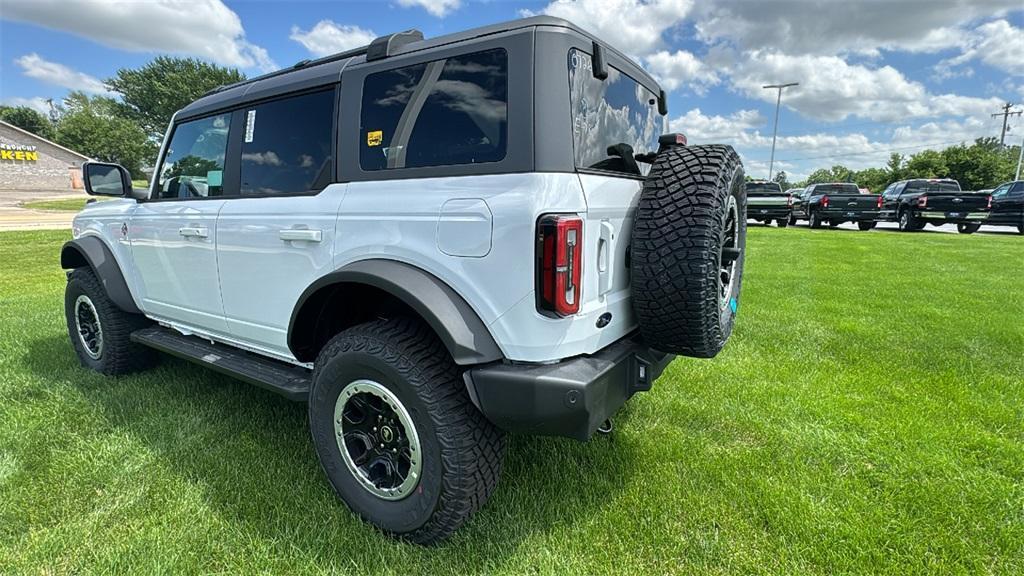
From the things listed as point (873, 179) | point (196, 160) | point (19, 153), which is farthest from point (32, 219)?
point (873, 179)

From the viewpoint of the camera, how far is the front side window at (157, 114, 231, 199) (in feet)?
9.90

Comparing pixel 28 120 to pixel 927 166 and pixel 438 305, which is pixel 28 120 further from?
pixel 927 166

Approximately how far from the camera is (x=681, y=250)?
1.98 metres

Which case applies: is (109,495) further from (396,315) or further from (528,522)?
(528,522)

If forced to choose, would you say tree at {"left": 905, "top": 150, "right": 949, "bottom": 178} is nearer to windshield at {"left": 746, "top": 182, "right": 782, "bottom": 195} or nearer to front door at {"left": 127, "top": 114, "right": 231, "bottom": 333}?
windshield at {"left": 746, "top": 182, "right": 782, "bottom": 195}

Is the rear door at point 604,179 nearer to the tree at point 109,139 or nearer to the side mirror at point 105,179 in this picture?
the side mirror at point 105,179

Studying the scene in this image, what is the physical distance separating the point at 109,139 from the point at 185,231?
64.4 m

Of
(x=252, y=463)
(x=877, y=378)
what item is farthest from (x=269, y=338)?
(x=877, y=378)

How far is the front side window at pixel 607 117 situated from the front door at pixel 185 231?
207 centimetres

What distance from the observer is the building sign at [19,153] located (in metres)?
41.5

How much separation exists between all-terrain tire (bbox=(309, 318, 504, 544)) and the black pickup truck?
20186 mm

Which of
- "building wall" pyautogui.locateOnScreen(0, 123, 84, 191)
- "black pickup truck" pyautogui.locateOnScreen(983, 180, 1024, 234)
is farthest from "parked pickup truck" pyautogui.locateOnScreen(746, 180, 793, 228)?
"building wall" pyautogui.locateOnScreen(0, 123, 84, 191)

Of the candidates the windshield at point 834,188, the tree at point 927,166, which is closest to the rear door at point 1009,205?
the windshield at point 834,188

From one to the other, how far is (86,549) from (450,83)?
7.60 ft
